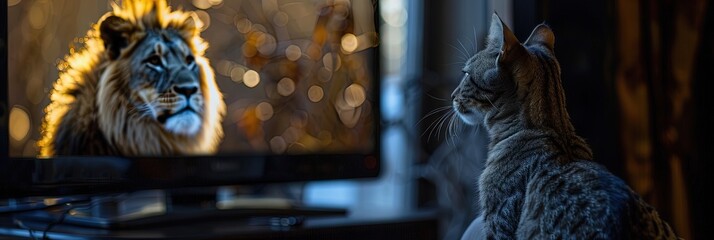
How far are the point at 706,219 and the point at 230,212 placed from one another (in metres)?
1.04

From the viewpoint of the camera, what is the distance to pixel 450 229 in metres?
1.88

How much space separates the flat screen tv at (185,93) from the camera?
3.39 feet

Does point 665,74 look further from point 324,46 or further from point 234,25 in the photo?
point 234,25

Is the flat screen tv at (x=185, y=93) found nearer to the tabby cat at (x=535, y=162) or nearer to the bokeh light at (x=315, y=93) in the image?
the bokeh light at (x=315, y=93)

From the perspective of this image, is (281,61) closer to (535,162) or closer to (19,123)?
(19,123)

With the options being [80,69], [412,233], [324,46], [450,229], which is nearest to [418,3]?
[450,229]

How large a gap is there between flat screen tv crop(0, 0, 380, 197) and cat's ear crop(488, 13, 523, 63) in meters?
0.55

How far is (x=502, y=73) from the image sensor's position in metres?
0.81

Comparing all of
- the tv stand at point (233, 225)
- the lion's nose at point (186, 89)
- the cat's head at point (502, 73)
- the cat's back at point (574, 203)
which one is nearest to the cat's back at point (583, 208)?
the cat's back at point (574, 203)

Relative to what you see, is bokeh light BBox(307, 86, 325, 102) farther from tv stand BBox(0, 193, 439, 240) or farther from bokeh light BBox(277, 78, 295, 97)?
tv stand BBox(0, 193, 439, 240)

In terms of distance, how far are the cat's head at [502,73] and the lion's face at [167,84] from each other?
476mm

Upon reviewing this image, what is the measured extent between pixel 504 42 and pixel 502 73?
0.06m

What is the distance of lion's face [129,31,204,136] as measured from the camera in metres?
1.13

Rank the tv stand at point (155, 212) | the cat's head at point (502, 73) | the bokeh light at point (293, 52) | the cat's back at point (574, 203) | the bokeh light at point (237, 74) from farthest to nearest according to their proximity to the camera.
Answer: the bokeh light at point (293, 52), the bokeh light at point (237, 74), the tv stand at point (155, 212), the cat's head at point (502, 73), the cat's back at point (574, 203)
